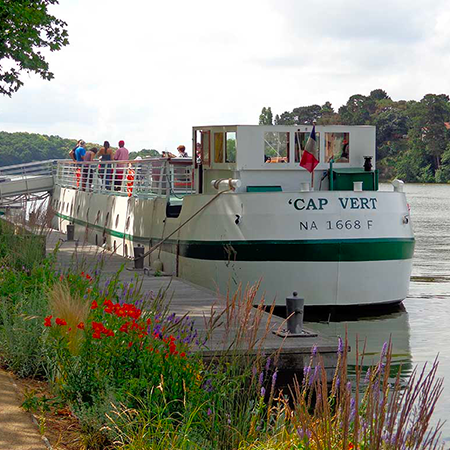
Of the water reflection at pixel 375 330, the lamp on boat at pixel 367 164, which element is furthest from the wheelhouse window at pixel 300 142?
the water reflection at pixel 375 330

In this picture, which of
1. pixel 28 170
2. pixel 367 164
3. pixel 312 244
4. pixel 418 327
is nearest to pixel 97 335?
pixel 312 244

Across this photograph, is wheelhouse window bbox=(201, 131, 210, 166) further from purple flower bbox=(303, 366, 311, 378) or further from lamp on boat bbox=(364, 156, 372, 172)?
purple flower bbox=(303, 366, 311, 378)

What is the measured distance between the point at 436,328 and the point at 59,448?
11.2m

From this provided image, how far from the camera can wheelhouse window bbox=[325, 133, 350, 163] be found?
725 inches

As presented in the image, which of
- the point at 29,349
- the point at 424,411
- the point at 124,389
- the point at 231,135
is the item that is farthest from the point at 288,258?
the point at 424,411

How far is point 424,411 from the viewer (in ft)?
13.6

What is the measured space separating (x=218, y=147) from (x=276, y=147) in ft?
3.94

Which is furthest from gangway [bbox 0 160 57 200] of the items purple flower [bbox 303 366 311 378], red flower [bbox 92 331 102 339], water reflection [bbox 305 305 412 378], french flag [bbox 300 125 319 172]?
purple flower [bbox 303 366 311 378]

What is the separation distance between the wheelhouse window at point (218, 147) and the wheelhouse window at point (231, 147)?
20cm

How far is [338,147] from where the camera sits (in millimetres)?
18531

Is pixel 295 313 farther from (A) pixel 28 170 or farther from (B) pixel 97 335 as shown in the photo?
(A) pixel 28 170

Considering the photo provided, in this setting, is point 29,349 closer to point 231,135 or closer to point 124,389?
point 124,389

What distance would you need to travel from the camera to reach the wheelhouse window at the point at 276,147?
17875 millimetres

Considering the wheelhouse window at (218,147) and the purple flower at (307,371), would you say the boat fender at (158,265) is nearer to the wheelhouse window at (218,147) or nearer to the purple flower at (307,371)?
the wheelhouse window at (218,147)
